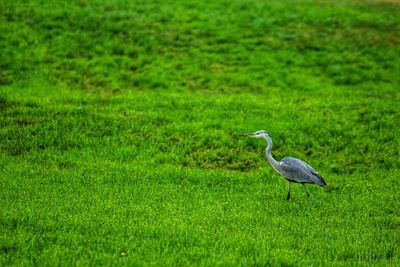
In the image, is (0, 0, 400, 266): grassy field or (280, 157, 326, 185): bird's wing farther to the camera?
(280, 157, 326, 185): bird's wing

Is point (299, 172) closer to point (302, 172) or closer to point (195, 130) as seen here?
point (302, 172)

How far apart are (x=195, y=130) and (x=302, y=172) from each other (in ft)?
21.4

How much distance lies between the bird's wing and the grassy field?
703 millimetres

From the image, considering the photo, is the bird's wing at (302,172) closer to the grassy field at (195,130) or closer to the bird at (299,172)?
the bird at (299,172)

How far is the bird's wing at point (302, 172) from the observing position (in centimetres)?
1315

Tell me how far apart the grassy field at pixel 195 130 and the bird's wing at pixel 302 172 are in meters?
0.70

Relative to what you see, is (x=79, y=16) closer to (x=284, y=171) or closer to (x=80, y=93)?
(x=80, y=93)

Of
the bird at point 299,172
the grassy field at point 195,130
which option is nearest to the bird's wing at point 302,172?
the bird at point 299,172

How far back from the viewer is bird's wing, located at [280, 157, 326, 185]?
13148mm

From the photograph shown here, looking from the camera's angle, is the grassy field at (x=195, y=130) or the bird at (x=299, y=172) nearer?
the grassy field at (x=195, y=130)

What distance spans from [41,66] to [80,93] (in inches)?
151

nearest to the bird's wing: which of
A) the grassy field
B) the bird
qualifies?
the bird

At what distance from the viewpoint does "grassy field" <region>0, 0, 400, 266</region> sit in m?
9.99

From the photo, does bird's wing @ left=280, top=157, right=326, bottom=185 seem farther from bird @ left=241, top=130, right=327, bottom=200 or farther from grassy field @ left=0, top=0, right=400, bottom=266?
grassy field @ left=0, top=0, right=400, bottom=266
